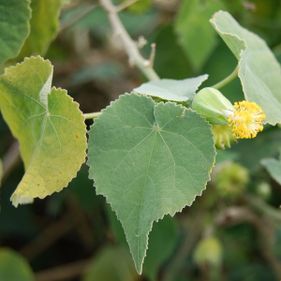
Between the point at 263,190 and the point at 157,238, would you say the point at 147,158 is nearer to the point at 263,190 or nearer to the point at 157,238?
the point at 157,238

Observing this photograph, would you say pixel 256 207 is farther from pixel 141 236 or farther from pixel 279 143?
pixel 141 236

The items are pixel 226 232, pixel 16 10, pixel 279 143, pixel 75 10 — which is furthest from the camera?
pixel 226 232

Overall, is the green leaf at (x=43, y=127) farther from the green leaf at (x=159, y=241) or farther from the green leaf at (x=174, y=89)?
the green leaf at (x=159, y=241)

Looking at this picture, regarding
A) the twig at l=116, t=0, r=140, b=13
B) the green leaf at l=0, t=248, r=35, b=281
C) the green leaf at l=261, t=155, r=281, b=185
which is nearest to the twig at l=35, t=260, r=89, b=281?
the green leaf at l=0, t=248, r=35, b=281

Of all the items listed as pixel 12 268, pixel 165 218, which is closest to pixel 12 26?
pixel 165 218

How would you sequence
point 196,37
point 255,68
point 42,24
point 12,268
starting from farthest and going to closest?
point 12,268 < point 196,37 < point 42,24 < point 255,68

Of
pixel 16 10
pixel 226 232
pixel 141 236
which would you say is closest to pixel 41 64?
pixel 16 10

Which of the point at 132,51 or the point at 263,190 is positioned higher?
the point at 132,51
